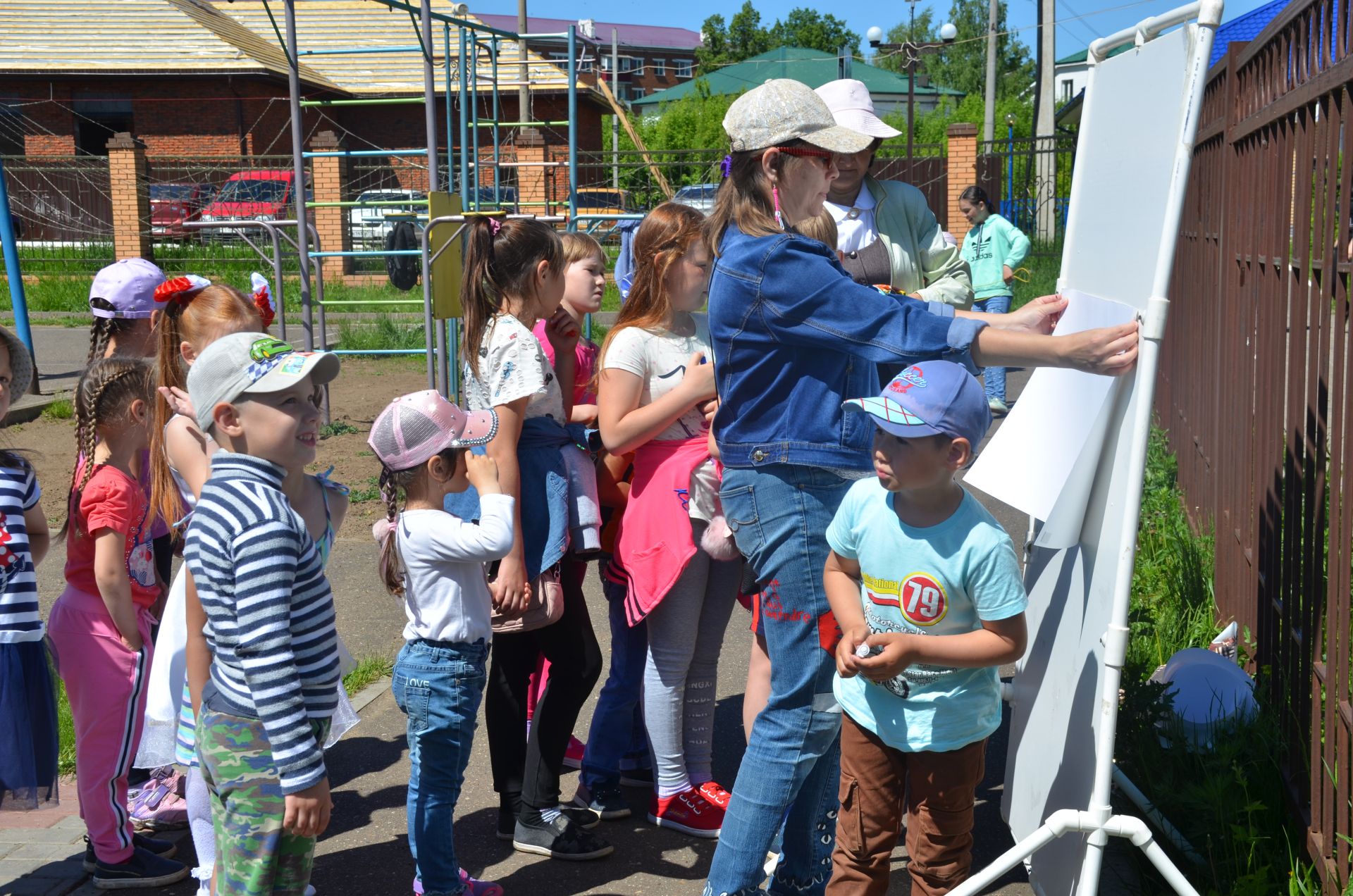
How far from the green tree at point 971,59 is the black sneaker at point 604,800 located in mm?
83653

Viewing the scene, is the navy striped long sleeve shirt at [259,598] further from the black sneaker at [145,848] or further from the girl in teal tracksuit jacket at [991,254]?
the girl in teal tracksuit jacket at [991,254]

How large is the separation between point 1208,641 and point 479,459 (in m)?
3.03

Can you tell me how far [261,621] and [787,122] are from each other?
1.58m

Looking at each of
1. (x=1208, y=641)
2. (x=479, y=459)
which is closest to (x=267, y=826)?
(x=479, y=459)

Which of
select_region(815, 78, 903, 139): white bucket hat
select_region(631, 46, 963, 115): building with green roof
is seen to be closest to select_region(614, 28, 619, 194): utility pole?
select_region(631, 46, 963, 115): building with green roof

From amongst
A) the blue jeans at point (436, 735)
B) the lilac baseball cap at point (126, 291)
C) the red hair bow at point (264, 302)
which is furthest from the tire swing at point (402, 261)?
the blue jeans at point (436, 735)

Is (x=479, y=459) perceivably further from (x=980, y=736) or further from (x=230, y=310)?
(x=980, y=736)

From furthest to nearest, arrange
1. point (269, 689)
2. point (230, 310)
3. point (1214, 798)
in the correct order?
point (230, 310)
point (1214, 798)
point (269, 689)

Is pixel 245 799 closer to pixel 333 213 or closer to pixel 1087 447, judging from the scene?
pixel 1087 447

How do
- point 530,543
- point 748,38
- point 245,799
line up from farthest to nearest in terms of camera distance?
point 748,38, point 530,543, point 245,799

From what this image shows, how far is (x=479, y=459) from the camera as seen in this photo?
330 centimetres

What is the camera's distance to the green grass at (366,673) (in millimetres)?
5039

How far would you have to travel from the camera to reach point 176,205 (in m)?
23.5

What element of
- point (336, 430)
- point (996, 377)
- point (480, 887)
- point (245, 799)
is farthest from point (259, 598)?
point (996, 377)
